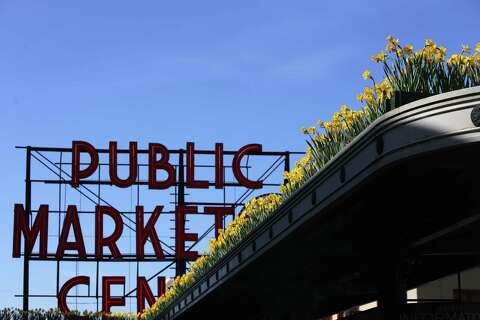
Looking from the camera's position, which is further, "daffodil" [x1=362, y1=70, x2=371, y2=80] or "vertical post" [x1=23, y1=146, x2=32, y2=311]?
"vertical post" [x1=23, y1=146, x2=32, y2=311]

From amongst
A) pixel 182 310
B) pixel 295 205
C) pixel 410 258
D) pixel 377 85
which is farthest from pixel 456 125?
pixel 182 310

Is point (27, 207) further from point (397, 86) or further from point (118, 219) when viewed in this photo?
point (397, 86)

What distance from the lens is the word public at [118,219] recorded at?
65.1m

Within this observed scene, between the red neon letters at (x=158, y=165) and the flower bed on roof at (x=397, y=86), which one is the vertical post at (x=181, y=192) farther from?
the flower bed on roof at (x=397, y=86)

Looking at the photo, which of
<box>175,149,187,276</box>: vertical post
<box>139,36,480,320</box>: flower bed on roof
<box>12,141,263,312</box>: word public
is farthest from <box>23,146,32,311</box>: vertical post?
<box>139,36,480,320</box>: flower bed on roof

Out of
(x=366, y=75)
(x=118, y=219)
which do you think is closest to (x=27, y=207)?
(x=118, y=219)

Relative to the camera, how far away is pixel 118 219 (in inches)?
2643

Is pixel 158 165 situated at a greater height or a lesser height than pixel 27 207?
greater

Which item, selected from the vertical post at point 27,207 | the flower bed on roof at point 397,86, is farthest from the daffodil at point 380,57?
the vertical post at point 27,207

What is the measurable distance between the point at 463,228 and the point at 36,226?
176ft

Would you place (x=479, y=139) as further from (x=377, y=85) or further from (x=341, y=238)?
(x=341, y=238)

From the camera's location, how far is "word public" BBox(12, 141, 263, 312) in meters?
65.1

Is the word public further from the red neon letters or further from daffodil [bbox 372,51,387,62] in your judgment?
Result: daffodil [bbox 372,51,387,62]

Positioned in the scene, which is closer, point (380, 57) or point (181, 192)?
point (380, 57)
